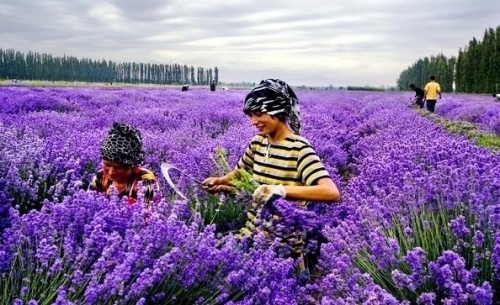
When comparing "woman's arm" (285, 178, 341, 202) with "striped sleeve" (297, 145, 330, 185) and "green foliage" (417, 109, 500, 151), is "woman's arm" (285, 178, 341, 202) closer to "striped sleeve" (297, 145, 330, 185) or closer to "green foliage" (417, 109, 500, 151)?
"striped sleeve" (297, 145, 330, 185)

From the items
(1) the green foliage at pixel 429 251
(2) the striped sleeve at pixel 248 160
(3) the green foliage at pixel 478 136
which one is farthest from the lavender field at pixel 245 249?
(3) the green foliage at pixel 478 136

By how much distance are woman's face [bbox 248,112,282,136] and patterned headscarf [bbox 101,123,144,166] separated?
0.61 metres

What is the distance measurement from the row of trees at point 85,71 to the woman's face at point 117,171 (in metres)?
95.6

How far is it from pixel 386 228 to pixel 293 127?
0.70m

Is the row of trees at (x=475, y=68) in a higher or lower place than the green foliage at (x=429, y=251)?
higher

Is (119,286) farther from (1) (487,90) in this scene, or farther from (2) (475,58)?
(2) (475,58)

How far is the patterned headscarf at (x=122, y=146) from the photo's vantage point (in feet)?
9.23

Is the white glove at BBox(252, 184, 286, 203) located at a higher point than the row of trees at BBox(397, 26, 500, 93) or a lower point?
lower

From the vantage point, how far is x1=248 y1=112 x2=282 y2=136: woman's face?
2.77 metres

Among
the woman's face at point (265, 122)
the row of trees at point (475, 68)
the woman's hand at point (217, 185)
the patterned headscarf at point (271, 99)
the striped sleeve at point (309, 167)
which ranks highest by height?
the row of trees at point (475, 68)

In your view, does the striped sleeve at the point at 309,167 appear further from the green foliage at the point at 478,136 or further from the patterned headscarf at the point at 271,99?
the green foliage at the point at 478,136

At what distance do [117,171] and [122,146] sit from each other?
175 millimetres

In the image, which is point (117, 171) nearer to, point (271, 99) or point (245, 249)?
point (271, 99)

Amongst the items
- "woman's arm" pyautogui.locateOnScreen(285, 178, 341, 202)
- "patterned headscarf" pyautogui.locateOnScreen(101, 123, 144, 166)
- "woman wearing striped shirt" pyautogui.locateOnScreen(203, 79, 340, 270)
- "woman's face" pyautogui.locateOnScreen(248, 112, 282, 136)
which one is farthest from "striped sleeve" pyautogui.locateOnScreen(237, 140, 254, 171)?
"woman's arm" pyautogui.locateOnScreen(285, 178, 341, 202)
